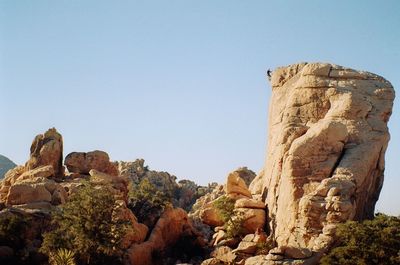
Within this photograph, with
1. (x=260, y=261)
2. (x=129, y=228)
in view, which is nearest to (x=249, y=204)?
(x=129, y=228)

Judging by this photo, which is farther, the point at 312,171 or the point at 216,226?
the point at 216,226

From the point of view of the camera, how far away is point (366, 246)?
4081cm

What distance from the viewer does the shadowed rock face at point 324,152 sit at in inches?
1847

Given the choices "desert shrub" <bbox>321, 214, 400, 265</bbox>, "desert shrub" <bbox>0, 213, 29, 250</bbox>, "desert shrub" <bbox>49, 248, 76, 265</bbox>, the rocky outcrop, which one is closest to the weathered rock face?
"desert shrub" <bbox>0, 213, 29, 250</bbox>

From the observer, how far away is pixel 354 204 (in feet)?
159

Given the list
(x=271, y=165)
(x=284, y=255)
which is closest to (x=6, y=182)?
(x=271, y=165)

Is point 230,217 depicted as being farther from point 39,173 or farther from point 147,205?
point 39,173

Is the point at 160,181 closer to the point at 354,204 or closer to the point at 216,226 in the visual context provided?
the point at 216,226

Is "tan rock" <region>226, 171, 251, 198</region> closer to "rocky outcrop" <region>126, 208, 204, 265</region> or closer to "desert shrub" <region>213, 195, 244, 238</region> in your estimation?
"desert shrub" <region>213, 195, 244, 238</region>

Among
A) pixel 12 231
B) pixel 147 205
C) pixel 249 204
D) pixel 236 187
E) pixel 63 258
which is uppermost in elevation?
pixel 236 187

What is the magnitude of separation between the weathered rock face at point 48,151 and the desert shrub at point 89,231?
18.4 m

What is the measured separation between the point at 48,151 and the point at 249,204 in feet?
98.5

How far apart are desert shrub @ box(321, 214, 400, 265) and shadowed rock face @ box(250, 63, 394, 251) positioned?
2752 mm

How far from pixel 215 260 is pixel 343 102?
25312 mm
